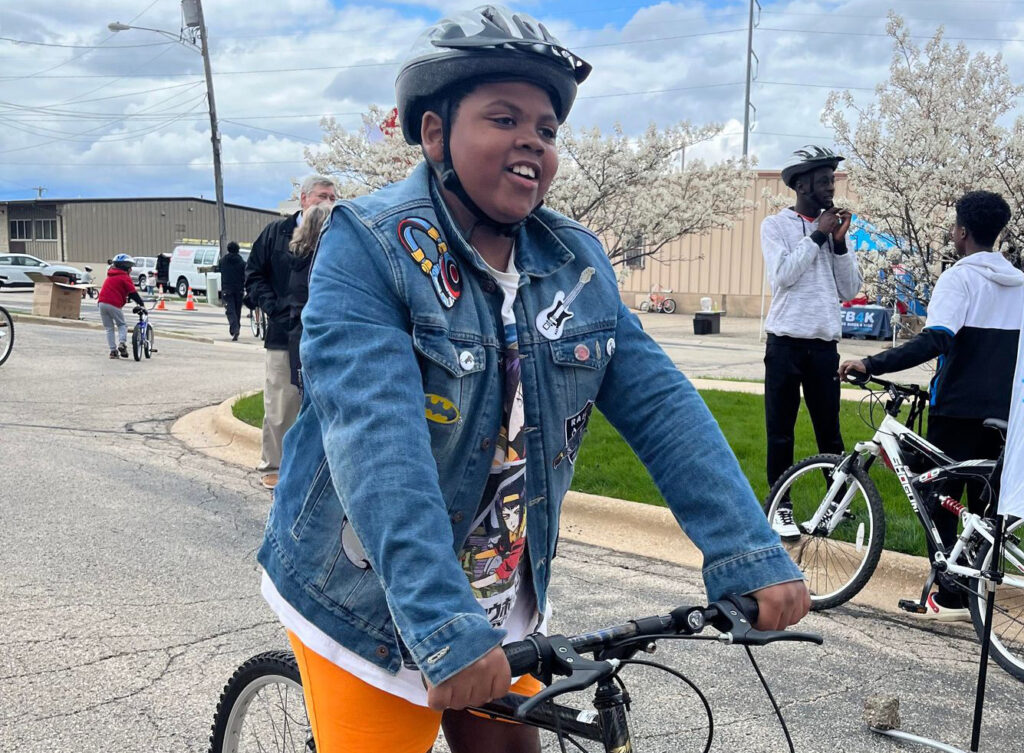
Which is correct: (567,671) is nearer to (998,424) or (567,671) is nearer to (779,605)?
(779,605)

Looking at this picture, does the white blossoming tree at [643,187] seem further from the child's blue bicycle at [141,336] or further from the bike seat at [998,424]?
the bike seat at [998,424]

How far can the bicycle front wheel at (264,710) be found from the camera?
2254mm

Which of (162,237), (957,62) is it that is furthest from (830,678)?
(162,237)

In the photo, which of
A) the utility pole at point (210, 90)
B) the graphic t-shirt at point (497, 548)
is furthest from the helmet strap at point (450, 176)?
the utility pole at point (210, 90)

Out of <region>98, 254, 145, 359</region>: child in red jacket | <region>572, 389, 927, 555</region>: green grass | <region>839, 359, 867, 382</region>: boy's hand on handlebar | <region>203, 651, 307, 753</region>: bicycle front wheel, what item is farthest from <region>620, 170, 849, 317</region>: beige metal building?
<region>203, 651, 307, 753</region>: bicycle front wheel

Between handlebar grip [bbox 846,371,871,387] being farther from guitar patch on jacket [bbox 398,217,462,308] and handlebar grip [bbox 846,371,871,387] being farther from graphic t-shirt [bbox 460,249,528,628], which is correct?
guitar patch on jacket [bbox 398,217,462,308]

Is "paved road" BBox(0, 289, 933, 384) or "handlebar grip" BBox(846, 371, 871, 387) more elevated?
"handlebar grip" BBox(846, 371, 871, 387)

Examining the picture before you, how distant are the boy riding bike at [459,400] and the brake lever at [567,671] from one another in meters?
0.18

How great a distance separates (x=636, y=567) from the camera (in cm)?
548

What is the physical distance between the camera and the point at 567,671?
137cm

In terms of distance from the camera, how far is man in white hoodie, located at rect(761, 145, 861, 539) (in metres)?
5.64

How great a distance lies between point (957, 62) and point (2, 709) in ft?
33.4

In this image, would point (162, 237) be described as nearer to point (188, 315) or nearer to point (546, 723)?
point (188, 315)

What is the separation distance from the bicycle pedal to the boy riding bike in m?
3.33
